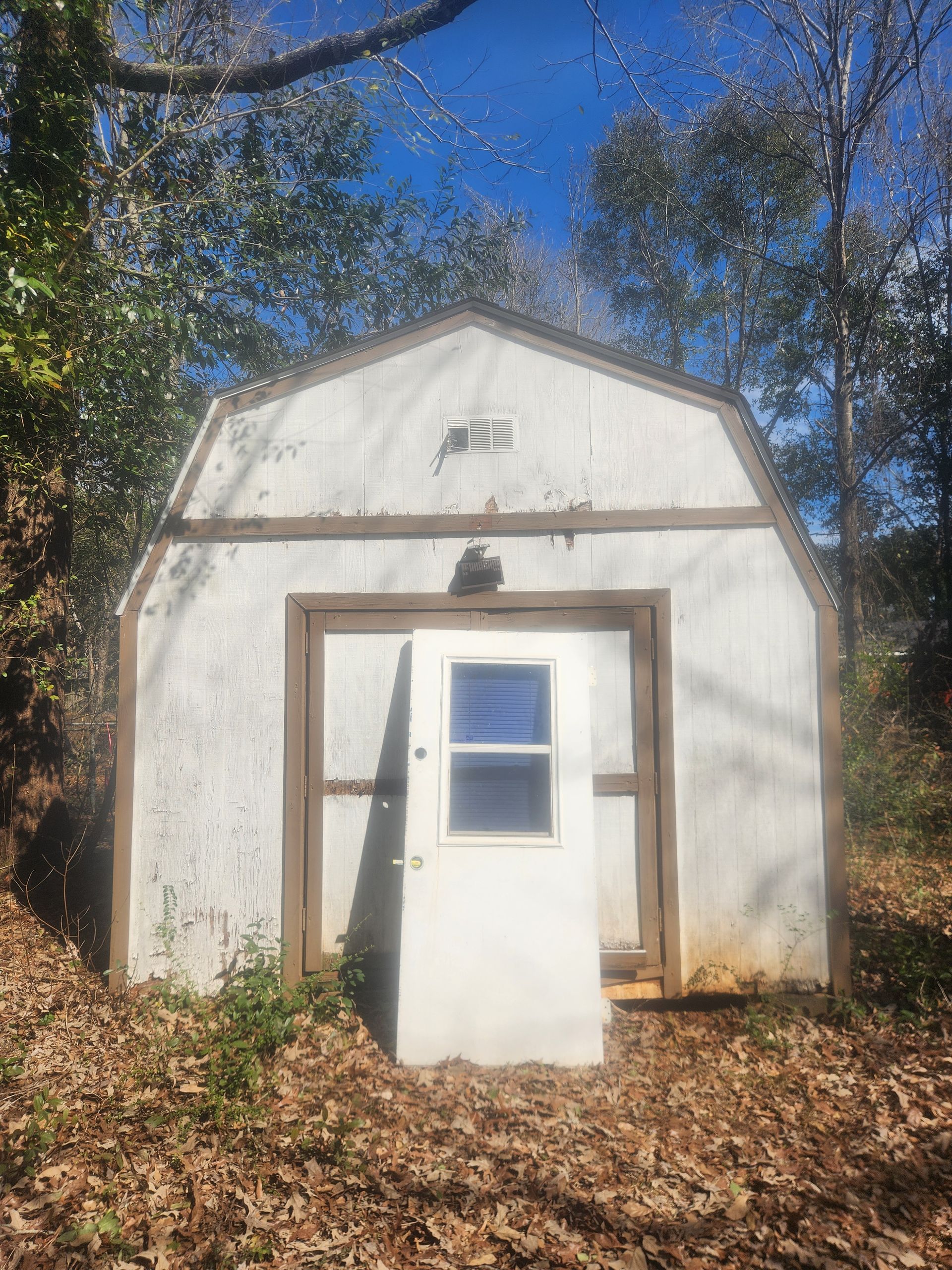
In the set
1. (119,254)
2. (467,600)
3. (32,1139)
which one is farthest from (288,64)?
(32,1139)

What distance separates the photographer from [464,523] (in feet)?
14.2

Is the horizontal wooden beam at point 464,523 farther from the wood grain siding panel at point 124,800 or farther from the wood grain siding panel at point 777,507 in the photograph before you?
the wood grain siding panel at point 124,800

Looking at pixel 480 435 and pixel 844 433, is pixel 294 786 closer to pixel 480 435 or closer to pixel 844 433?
pixel 480 435

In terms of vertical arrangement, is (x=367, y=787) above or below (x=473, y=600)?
below

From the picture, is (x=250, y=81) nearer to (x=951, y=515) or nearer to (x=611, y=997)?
(x=611, y=997)

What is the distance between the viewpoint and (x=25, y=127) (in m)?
5.52

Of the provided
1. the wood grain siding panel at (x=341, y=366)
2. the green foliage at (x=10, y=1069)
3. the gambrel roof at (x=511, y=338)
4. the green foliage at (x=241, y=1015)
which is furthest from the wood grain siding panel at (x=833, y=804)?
the green foliage at (x=10, y=1069)

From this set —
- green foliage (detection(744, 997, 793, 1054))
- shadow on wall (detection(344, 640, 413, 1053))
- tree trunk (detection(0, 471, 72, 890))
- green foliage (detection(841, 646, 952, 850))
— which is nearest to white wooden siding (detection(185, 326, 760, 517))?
shadow on wall (detection(344, 640, 413, 1053))

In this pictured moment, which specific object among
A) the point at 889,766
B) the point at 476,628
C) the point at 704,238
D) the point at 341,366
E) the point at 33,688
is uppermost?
the point at 704,238

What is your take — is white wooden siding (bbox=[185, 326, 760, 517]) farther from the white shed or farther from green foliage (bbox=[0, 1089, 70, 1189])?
green foliage (bbox=[0, 1089, 70, 1189])

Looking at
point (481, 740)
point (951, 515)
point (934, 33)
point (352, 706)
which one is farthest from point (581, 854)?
point (951, 515)

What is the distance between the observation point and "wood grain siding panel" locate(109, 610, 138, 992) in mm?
4160

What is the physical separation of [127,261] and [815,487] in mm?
15940

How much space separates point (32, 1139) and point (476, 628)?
3.14 meters
